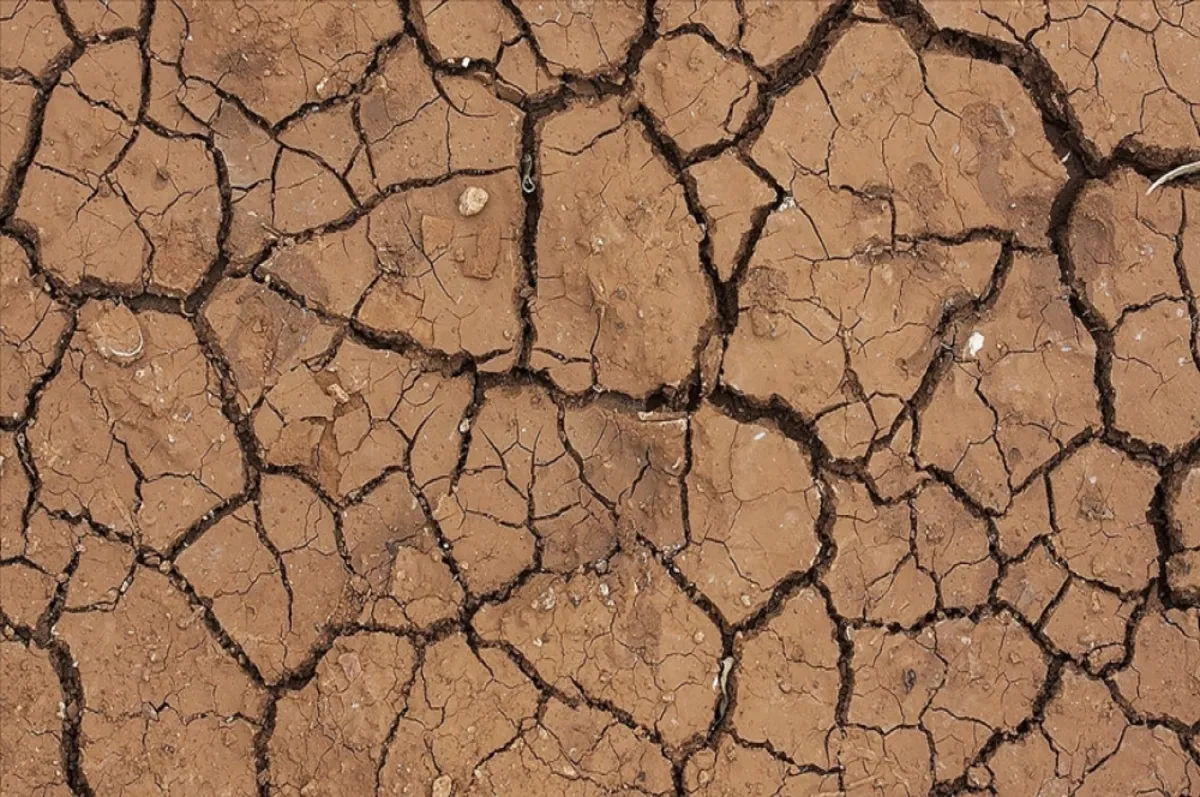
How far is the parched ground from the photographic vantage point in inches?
119

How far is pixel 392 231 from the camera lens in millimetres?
3160

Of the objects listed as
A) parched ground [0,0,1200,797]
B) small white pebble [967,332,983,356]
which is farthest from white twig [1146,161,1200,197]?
small white pebble [967,332,983,356]

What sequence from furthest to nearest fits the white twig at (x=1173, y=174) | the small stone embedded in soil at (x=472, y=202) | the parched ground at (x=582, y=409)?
the white twig at (x=1173, y=174) → the small stone embedded in soil at (x=472, y=202) → the parched ground at (x=582, y=409)

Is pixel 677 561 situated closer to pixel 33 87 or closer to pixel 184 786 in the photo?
pixel 184 786

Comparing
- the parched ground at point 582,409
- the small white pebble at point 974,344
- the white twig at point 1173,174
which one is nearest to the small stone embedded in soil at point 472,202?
the parched ground at point 582,409

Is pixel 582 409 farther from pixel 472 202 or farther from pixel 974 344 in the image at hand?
pixel 974 344

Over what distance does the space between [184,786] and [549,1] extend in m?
2.37

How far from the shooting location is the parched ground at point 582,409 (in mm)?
3020

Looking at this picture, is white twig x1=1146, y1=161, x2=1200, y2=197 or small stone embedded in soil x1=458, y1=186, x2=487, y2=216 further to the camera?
white twig x1=1146, y1=161, x2=1200, y2=197

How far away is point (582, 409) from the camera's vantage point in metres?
3.14

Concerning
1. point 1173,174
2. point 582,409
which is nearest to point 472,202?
point 582,409

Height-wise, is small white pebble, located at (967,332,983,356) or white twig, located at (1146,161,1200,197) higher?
white twig, located at (1146,161,1200,197)

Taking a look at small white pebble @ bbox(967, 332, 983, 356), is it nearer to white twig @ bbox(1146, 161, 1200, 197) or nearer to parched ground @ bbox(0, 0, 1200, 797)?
parched ground @ bbox(0, 0, 1200, 797)

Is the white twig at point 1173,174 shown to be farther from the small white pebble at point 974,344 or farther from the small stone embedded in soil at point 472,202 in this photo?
the small stone embedded in soil at point 472,202
